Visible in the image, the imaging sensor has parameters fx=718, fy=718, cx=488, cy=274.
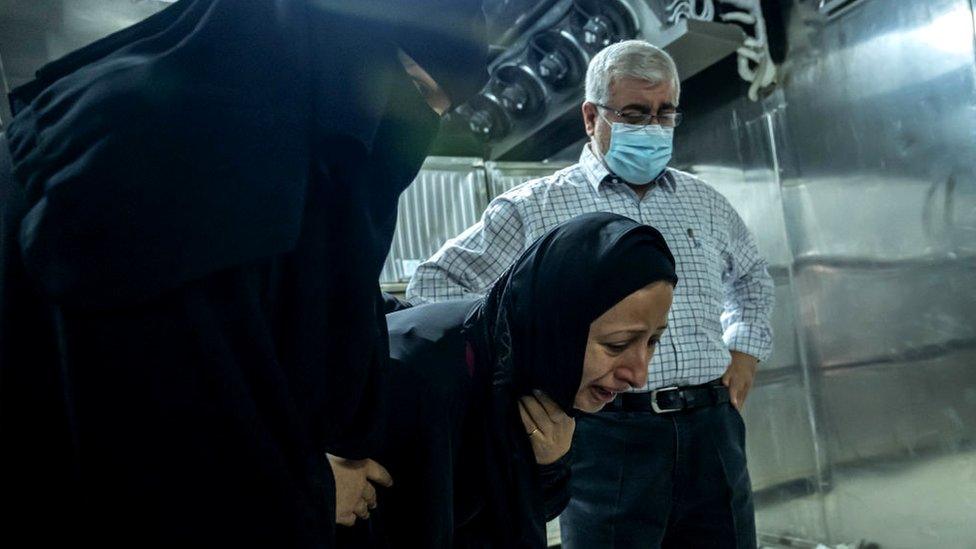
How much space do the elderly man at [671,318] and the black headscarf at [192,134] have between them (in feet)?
2.96

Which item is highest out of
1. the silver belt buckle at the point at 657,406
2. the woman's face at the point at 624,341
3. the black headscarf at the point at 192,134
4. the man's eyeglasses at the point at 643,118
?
the man's eyeglasses at the point at 643,118

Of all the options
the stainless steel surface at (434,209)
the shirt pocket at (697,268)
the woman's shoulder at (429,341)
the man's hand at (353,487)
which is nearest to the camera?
the man's hand at (353,487)

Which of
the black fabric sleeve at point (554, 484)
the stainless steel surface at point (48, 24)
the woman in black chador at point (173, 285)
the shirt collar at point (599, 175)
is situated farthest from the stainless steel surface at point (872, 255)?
the stainless steel surface at point (48, 24)

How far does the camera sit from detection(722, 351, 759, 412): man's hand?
161cm

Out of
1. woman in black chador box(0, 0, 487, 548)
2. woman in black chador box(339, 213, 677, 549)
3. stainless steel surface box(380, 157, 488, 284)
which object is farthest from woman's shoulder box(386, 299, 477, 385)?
stainless steel surface box(380, 157, 488, 284)

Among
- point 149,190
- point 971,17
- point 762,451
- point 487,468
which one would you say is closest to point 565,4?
point 971,17

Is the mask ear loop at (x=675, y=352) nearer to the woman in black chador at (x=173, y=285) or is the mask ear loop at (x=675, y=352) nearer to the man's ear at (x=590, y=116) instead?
the man's ear at (x=590, y=116)

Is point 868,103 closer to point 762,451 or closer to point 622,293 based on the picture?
point 762,451

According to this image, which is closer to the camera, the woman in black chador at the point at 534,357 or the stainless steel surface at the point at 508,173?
the woman in black chador at the point at 534,357

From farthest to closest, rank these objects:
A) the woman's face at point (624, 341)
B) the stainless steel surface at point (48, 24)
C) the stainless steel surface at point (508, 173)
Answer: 1. the stainless steel surface at point (508, 173)
2. the stainless steel surface at point (48, 24)
3. the woman's face at point (624, 341)

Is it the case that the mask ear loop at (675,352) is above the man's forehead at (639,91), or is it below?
below

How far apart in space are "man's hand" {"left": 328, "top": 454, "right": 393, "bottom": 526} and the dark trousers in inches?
27.5

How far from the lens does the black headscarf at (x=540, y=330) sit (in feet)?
3.51

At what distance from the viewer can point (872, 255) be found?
2227mm
